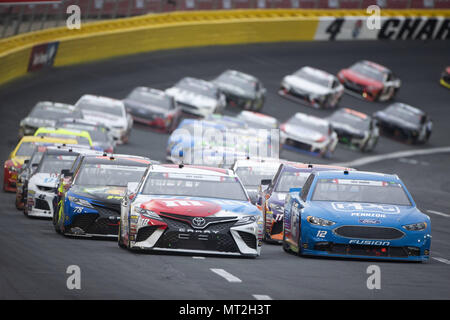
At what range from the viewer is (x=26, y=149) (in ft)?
89.2

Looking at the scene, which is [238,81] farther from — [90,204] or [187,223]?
[187,223]

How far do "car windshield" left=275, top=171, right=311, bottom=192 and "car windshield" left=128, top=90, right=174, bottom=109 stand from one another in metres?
20.2

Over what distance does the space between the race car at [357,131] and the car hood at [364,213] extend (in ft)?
85.6

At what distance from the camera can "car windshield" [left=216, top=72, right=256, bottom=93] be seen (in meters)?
46.1

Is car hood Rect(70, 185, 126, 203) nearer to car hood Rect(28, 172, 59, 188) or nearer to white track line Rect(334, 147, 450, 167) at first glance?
car hood Rect(28, 172, 59, 188)

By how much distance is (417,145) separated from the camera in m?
46.2

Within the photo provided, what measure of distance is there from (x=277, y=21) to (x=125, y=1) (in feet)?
25.2

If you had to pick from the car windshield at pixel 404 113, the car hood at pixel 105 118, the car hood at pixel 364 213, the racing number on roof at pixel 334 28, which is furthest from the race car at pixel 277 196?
the racing number on roof at pixel 334 28

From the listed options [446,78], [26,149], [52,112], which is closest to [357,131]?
[52,112]

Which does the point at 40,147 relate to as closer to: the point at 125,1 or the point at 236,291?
the point at 236,291

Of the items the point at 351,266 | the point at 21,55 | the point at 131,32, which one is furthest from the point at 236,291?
the point at 131,32

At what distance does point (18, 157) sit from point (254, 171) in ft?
21.4

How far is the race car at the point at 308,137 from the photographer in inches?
1570

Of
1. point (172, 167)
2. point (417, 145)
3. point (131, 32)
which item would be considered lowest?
point (417, 145)
